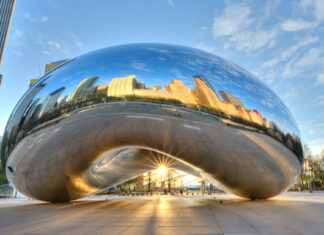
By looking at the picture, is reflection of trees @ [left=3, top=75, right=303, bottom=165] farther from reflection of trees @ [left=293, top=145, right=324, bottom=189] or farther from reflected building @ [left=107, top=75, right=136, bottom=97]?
reflection of trees @ [left=293, top=145, right=324, bottom=189]

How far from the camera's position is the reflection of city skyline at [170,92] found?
19.5ft

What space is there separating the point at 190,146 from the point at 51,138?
14.6ft

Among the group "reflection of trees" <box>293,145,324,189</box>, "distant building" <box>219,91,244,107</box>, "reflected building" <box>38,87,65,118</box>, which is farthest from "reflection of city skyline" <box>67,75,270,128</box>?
"reflection of trees" <box>293,145,324,189</box>

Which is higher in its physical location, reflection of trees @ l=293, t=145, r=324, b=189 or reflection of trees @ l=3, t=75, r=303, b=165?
reflection of trees @ l=3, t=75, r=303, b=165

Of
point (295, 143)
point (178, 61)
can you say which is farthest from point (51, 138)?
point (295, 143)

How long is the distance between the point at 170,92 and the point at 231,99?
6.38ft

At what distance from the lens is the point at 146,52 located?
6.68 meters

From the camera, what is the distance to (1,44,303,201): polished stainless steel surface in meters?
6.05

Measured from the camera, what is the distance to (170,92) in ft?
19.5

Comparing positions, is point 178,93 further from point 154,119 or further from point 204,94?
point 154,119

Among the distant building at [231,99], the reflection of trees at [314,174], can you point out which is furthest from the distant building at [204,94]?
the reflection of trees at [314,174]

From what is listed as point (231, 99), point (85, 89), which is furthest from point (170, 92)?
point (85, 89)

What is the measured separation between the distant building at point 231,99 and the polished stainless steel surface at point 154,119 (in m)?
0.03

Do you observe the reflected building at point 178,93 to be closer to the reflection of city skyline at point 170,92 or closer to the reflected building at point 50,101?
the reflection of city skyline at point 170,92
